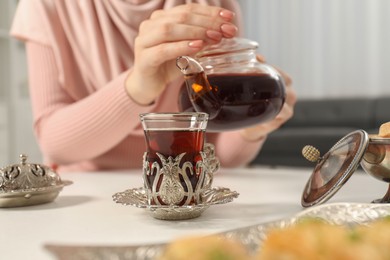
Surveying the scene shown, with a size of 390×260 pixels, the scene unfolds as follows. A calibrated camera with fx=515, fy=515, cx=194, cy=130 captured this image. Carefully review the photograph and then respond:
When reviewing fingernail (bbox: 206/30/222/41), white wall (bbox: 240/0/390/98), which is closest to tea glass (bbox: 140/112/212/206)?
fingernail (bbox: 206/30/222/41)

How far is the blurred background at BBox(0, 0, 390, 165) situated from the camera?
405 centimetres

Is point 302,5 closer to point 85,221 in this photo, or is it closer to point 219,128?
point 219,128

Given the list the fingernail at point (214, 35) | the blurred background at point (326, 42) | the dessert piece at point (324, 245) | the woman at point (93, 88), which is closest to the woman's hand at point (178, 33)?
the fingernail at point (214, 35)

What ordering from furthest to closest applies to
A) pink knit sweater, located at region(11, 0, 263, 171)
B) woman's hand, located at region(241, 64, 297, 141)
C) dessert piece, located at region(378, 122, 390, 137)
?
pink knit sweater, located at region(11, 0, 263, 171) < woman's hand, located at region(241, 64, 297, 141) < dessert piece, located at region(378, 122, 390, 137)

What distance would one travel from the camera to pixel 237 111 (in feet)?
2.55

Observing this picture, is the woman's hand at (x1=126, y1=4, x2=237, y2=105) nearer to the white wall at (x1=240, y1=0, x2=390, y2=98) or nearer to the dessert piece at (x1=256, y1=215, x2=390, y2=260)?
the dessert piece at (x1=256, y1=215, x2=390, y2=260)

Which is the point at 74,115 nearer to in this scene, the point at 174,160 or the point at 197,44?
the point at 197,44

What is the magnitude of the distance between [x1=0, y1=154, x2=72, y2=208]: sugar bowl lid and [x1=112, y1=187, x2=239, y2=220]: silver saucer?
11 cm

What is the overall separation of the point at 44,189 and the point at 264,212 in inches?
11.5

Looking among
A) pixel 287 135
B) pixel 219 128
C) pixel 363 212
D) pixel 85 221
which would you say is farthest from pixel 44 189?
pixel 287 135

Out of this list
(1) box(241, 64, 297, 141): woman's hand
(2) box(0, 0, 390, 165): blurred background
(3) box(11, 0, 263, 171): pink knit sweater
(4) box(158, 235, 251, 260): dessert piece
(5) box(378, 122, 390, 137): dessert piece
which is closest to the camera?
(4) box(158, 235, 251, 260): dessert piece

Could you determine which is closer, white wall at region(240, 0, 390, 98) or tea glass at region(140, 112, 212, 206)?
tea glass at region(140, 112, 212, 206)

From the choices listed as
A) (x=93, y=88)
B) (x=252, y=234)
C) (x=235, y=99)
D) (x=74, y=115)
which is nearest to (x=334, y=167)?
(x=235, y=99)

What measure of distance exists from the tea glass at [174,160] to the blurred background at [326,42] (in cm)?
→ 310
